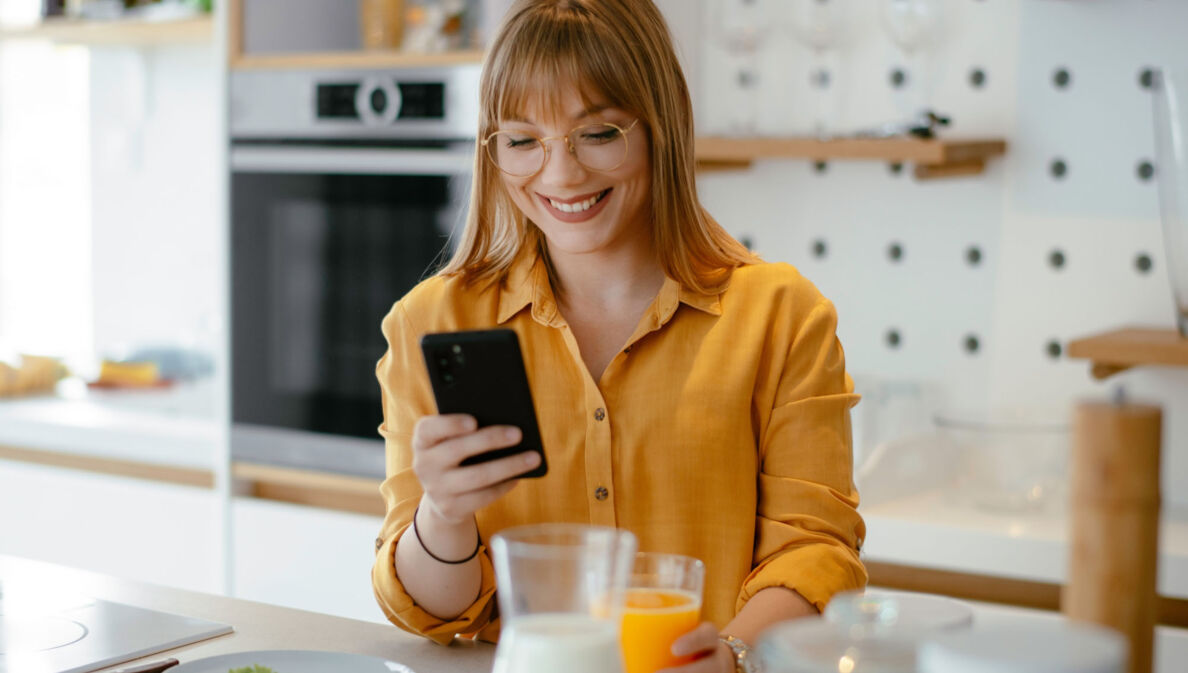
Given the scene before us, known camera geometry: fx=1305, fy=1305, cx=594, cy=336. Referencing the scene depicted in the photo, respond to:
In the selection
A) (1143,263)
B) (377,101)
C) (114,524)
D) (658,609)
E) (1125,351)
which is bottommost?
(114,524)

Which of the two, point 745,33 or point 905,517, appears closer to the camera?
point 905,517

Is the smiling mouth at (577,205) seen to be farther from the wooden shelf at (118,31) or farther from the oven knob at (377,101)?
the wooden shelf at (118,31)

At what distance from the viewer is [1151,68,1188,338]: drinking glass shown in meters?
1.84

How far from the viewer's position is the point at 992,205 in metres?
2.24

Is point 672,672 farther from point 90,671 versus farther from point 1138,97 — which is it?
point 1138,97

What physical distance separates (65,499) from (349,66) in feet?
3.99

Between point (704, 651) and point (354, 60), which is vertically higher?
point (354, 60)

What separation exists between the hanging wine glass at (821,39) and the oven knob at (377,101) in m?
0.74

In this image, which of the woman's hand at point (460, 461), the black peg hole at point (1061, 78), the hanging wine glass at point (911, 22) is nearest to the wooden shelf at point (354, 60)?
the hanging wine glass at point (911, 22)

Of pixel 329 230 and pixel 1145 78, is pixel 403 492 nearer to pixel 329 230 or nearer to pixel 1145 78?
pixel 329 230

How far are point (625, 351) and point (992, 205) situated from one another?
1096 mm

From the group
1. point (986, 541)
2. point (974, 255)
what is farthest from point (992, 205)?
point (986, 541)

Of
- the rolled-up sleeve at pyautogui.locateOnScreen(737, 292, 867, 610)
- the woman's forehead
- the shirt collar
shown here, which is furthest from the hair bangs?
the rolled-up sleeve at pyautogui.locateOnScreen(737, 292, 867, 610)

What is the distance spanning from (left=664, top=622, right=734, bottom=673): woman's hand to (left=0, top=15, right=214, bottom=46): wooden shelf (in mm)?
2248
